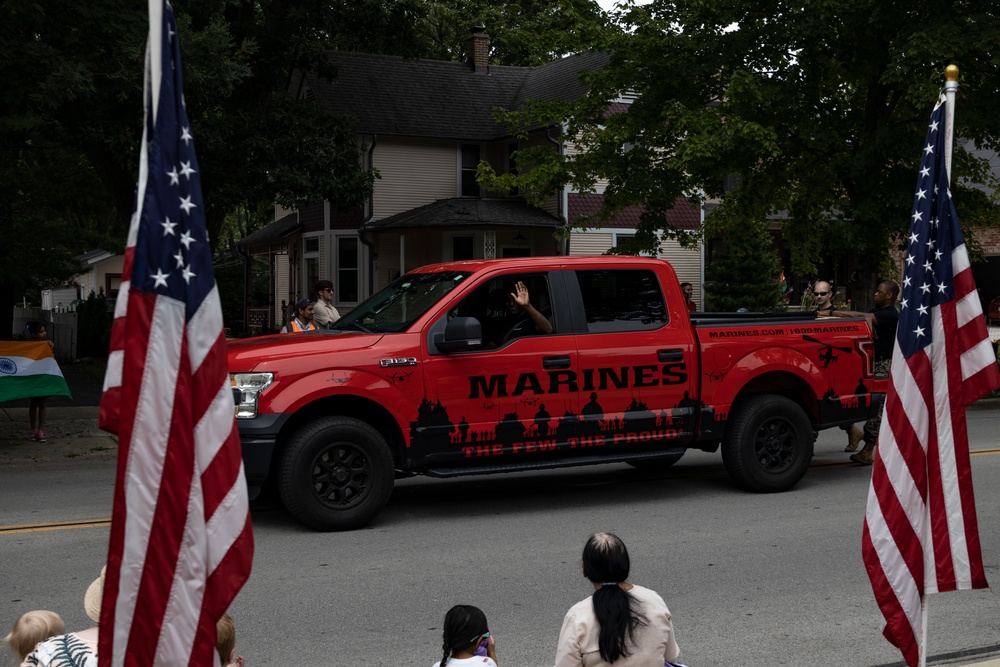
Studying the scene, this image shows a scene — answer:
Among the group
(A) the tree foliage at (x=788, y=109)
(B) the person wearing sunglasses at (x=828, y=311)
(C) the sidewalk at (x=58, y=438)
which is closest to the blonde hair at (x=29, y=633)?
(B) the person wearing sunglasses at (x=828, y=311)

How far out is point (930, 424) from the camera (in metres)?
4.84

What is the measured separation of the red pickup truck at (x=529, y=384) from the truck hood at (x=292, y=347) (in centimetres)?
2

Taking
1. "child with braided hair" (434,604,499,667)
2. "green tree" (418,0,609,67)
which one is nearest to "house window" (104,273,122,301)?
"green tree" (418,0,609,67)

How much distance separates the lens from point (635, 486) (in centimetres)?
1070

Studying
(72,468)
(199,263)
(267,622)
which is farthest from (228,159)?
(199,263)

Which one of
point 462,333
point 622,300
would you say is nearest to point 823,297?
point 622,300

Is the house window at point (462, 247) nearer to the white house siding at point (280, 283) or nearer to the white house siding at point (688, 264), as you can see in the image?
the white house siding at point (688, 264)

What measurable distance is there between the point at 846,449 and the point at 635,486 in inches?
121

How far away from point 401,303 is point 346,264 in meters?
24.6

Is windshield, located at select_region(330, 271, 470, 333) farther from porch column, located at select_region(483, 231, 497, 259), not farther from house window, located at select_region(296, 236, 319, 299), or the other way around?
house window, located at select_region(296, 236, 319, 299)

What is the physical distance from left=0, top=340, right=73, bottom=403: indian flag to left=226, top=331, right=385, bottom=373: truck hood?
562cm

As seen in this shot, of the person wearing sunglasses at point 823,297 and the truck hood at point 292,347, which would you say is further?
the person wearing sunglasses at point 823,297

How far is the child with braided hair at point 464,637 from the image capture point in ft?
12.7

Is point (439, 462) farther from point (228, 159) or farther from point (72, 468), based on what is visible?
point (228, 159)
